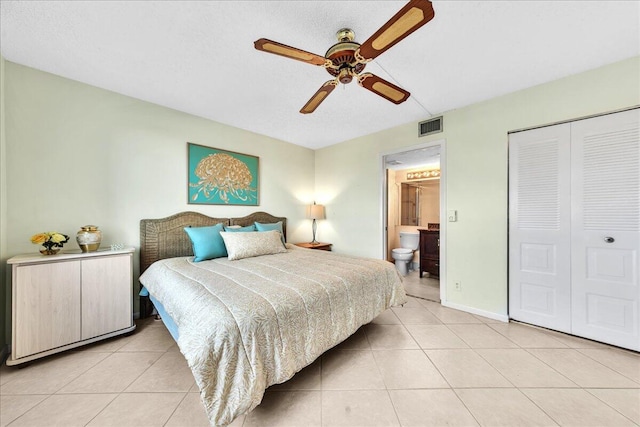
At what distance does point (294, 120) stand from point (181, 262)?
2225 mm

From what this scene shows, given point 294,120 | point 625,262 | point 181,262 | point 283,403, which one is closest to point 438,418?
point 283,403

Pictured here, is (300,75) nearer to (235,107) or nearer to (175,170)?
(235,107)

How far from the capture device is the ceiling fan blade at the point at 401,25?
3.48ft

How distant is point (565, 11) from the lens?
1.51m

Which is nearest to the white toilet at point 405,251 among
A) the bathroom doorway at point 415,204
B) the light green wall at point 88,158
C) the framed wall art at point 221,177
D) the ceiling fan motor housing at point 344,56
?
the bathroom doorway at point 415,204

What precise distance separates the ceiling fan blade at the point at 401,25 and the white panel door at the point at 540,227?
2.09m

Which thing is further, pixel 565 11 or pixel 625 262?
pixel 625 262

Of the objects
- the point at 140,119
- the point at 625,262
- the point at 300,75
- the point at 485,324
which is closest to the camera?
the point at 625,262

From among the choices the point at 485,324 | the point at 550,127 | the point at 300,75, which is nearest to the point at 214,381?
the point at 300,75

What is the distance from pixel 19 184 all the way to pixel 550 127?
4921 mm

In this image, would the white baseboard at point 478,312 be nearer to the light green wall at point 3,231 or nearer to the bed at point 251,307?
the bed at point 251,307

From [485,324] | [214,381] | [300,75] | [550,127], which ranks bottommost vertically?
[485,324]

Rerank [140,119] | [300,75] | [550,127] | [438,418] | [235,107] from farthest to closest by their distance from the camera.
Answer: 1. [235,107]
2. [140,119]
3. [550,127]
4. [300,75]
5. [438,418]

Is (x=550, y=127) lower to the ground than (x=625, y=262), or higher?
higher
